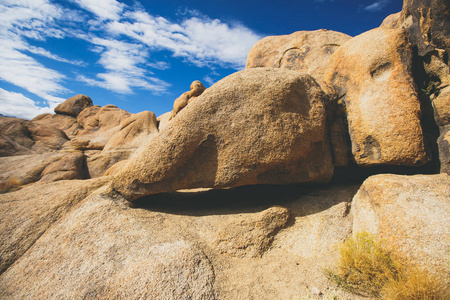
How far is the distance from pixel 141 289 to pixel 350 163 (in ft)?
14.6

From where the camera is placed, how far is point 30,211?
14.7 feet

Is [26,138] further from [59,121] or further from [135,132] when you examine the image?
[135,132]

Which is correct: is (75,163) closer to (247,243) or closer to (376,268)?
(247,243)

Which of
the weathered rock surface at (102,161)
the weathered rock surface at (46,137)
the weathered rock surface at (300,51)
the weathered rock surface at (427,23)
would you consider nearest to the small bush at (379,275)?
the weathered rock surface at (427,23)

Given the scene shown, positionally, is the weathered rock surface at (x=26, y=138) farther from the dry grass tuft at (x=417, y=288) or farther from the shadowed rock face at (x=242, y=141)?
the dry grass tuft at (x=417, y=288)

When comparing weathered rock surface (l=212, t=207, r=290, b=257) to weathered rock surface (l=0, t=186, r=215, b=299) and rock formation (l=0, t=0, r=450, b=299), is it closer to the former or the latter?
rock formation (l=0, t=0, r=450, b=299)

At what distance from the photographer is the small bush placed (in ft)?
7.90

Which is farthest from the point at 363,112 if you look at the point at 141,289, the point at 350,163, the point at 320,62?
the point at 141,289

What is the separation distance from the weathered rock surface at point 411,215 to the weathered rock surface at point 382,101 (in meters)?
0.48

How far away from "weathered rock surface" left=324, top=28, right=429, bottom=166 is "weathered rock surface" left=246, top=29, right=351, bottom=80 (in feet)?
5.94

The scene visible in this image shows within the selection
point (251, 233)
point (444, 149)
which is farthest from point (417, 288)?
point (444, 149)

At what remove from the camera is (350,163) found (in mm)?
4789

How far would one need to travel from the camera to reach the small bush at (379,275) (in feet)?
7.90

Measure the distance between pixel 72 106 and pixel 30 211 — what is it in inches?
820
